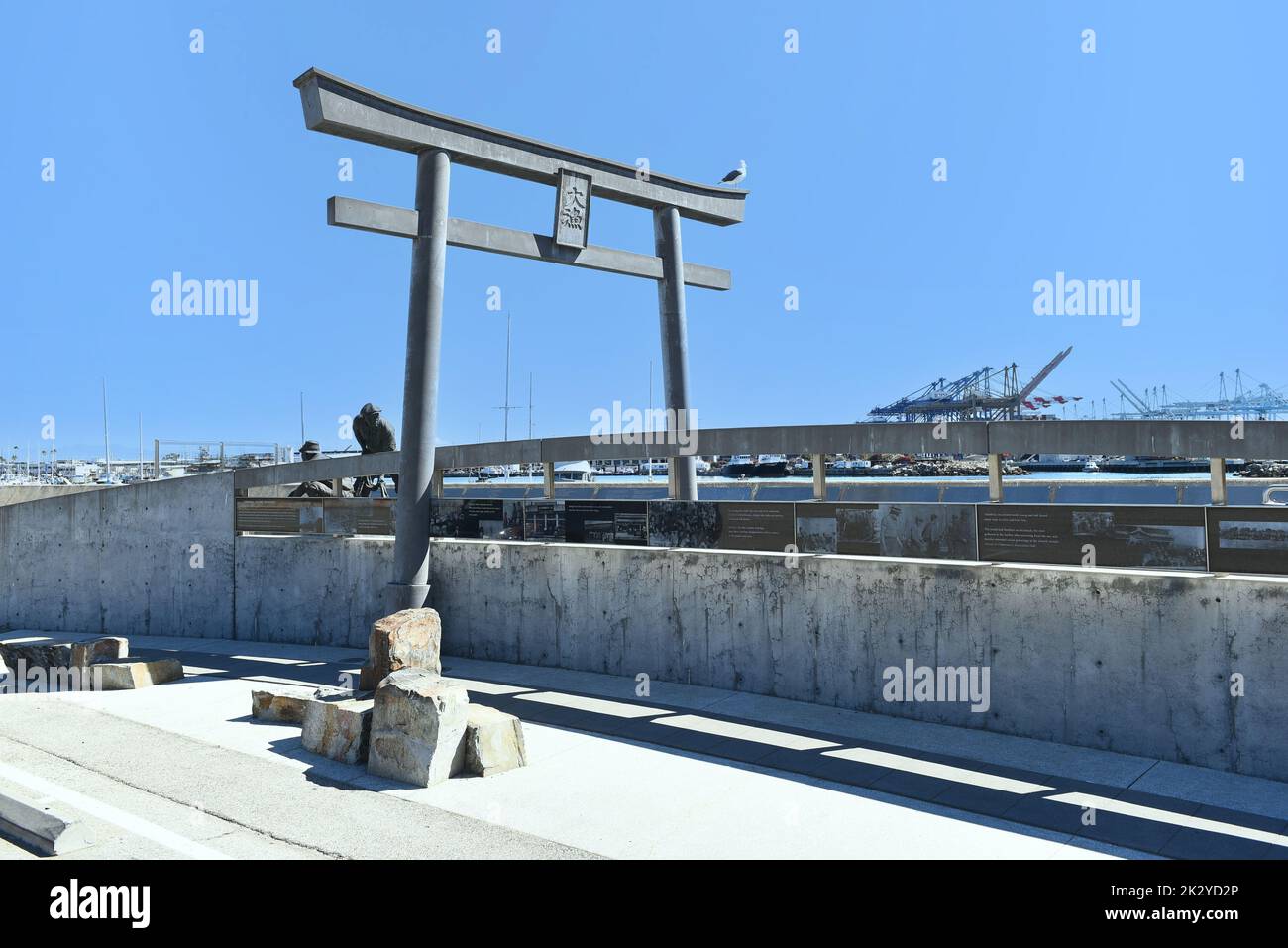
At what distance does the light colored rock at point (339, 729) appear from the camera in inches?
292

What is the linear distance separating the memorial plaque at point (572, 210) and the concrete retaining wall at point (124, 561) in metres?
7.16

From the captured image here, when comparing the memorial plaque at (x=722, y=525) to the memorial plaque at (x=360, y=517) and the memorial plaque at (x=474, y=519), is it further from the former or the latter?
the memorial plaque at (x=360, y=517)

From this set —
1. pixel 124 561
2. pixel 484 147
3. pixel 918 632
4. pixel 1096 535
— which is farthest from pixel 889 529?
pixel 124 561

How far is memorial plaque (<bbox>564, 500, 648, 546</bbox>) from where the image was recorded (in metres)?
10.6

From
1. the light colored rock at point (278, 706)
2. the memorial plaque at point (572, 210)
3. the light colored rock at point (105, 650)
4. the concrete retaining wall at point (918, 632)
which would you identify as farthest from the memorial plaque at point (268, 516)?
the memorial plaque at point (572, 210)

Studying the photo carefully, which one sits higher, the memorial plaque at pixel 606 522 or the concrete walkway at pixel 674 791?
the memorial plaque at pixel 606 522

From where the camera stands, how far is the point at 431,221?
11.7 m

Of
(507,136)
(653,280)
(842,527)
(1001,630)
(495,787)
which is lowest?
(495,787)

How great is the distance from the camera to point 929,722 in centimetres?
811

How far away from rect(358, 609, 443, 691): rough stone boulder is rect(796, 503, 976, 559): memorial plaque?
4381 mm
